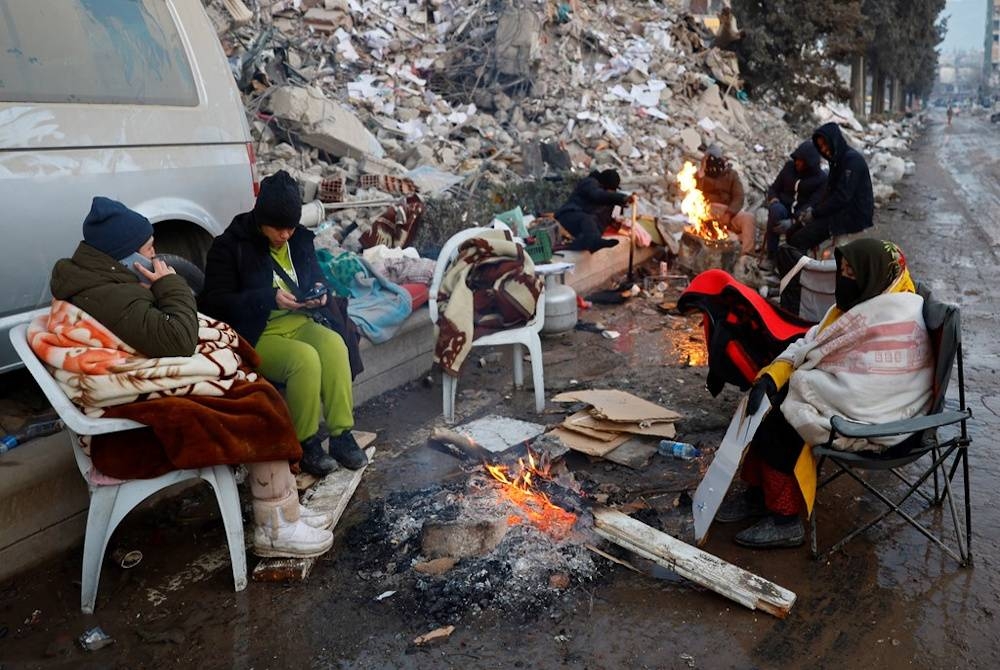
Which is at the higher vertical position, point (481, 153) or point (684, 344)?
point (481, 153)

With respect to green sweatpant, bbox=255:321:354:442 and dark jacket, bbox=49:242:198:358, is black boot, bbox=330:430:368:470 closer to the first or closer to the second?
green sweatpant, bbox=255:321:354:442

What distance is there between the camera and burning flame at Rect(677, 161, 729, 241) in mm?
9242

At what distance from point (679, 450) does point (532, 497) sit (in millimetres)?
1129

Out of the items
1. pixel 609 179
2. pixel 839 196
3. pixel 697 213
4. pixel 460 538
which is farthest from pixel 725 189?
pixel 460 538

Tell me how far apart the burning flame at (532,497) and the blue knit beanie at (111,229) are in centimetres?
208

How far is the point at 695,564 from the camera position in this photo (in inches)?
118

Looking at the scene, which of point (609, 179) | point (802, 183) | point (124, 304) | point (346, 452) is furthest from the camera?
point (609, 179)

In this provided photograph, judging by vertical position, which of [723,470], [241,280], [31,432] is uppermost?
[241,280]

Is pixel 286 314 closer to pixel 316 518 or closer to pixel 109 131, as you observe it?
pixel 316 518

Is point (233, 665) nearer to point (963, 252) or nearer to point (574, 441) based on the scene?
point (574, 441)

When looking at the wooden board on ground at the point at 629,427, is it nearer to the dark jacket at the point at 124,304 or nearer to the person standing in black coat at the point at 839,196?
the dark jacket at the point at 124,304

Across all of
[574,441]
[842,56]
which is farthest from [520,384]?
[842,56]

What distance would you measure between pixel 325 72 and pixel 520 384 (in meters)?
10.2

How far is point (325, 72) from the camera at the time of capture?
13.4 meters
